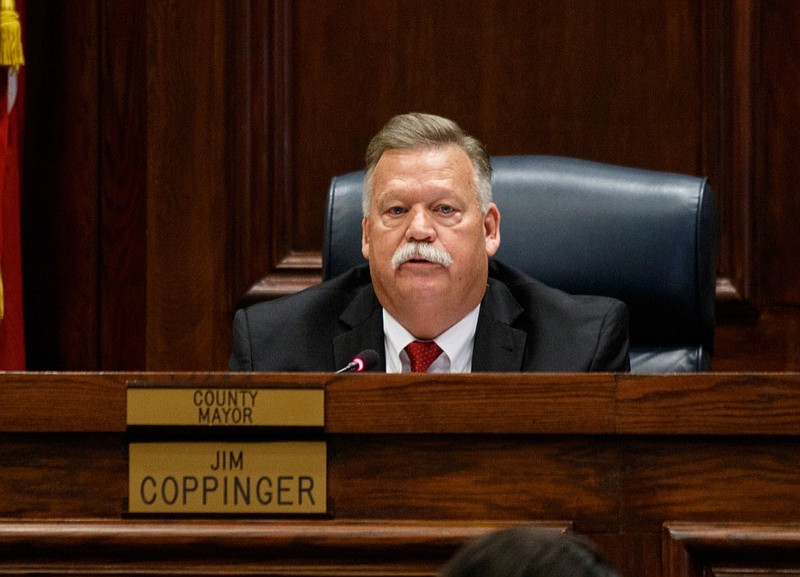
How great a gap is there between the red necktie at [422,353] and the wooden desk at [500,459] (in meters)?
0.87

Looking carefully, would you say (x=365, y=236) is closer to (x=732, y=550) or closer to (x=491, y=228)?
(x=491, y=228)

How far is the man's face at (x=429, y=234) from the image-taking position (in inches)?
85.3

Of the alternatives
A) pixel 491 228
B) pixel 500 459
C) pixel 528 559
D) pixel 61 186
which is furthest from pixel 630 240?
pixel 528 559

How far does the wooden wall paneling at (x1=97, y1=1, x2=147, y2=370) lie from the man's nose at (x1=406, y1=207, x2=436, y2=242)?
38.2 inches

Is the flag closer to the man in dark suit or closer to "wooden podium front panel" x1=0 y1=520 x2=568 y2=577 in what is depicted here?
the man in dark suit

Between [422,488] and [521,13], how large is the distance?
172cm

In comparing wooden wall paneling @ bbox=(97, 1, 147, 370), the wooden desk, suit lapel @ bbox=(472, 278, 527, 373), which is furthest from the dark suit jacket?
wooden wall paneling @ bbox=(97, 1, 147, 370)

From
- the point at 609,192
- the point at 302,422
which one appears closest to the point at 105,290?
the point at 609,192

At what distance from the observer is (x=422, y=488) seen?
1.30 metres

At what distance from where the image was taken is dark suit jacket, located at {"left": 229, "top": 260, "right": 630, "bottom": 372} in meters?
2.06

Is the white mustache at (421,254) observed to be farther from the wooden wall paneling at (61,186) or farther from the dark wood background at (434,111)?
the wooden wall paneling at (61,186)

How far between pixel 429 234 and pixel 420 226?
20mm

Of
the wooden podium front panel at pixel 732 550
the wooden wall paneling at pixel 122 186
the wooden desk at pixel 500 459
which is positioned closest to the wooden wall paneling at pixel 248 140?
the wooden wall paneling at pixel 122 186

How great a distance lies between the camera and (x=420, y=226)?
7.17 ft
